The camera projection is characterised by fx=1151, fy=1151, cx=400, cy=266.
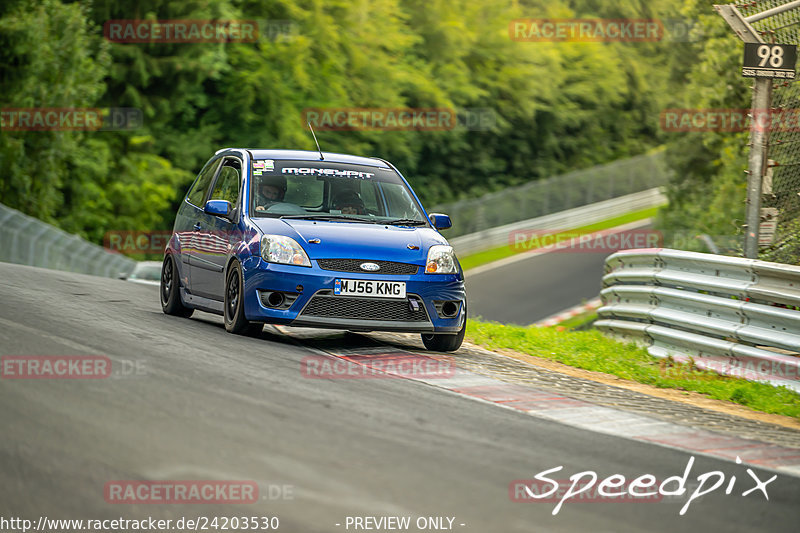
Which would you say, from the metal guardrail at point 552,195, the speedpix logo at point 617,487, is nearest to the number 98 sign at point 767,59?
the speedpix logo at point 617,487

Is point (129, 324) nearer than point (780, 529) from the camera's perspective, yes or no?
No

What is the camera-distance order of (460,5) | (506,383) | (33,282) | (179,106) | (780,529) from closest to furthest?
(780,529)
(506,383)
(33,282)
(179,106)
(460,5)

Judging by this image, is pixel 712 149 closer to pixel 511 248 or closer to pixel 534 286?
pixel 534 286

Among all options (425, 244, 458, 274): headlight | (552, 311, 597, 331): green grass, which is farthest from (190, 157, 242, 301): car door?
(552, 311, 597, 331): green grass

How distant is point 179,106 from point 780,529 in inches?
1519

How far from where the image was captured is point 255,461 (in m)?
5.50

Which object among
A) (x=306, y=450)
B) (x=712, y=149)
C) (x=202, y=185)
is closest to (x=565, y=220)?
(x=712, y=149)

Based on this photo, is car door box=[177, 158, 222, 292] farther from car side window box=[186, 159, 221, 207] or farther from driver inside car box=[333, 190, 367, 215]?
driver inside car box=[333, 190, 367, 215]

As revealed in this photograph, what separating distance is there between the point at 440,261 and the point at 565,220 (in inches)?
1564

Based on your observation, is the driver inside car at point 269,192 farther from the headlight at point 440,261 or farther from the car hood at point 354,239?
the headlight at point 440,261

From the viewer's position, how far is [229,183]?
36.9 feet

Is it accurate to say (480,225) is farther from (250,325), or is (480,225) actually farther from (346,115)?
(250,325)

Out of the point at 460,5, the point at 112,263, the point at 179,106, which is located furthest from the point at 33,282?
the point at 460,5

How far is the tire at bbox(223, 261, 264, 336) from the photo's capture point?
32.4ft
